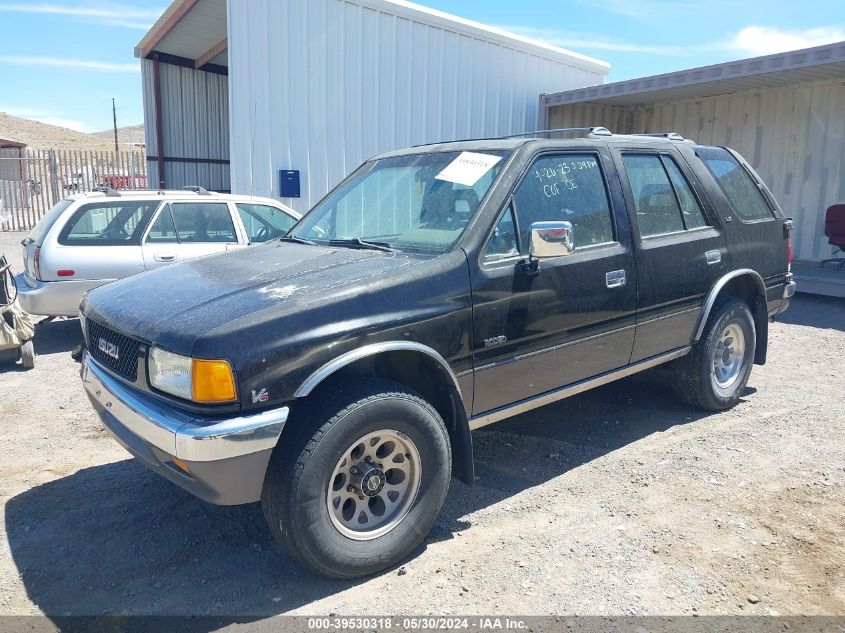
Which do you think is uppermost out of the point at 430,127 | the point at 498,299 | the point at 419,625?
the point at 430,127

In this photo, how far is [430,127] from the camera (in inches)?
459

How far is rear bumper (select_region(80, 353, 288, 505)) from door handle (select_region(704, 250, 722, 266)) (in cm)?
333

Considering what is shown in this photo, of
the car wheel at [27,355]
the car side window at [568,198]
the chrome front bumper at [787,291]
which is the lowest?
the car wheel at [27,355]

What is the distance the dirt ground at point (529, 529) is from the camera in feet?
9.64

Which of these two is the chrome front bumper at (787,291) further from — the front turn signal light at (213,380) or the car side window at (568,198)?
the front turn signal light at (213,380)

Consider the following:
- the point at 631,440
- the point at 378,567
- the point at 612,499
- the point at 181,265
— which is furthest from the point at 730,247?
the point at 181,265

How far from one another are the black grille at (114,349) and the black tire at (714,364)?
12.4 ft

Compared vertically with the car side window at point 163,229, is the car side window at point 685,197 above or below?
above

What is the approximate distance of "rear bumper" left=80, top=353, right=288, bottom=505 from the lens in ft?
8.57

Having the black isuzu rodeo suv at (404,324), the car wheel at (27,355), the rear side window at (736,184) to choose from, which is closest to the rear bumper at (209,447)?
the black isuzu rodeo suv at (404,324)

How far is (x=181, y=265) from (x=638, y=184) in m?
2.93

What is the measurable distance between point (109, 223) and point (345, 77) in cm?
481

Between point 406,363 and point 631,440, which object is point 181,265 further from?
point 631,440

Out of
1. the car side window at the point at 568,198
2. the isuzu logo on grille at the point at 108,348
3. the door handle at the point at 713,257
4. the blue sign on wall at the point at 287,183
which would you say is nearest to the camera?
the isuzu logo on grille at the point at 108,348
